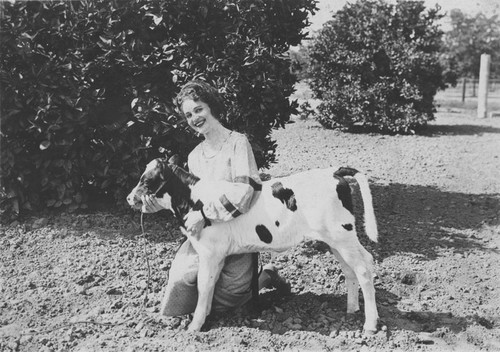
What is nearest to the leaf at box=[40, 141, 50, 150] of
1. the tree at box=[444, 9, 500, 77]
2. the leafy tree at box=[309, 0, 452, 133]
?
the leafy tree at box=[309, 0, 452, 133]

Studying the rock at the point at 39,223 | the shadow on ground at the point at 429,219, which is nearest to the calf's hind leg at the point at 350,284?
the shadow on ground at the point at 429,219

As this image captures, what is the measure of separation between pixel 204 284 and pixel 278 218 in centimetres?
77

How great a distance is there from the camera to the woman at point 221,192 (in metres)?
3.82

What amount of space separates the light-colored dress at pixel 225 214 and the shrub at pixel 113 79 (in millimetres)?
1805

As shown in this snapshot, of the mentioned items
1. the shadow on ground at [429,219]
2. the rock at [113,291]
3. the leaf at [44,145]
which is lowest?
the rock at [113,291]

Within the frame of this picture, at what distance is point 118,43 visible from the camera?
5715 millimetres

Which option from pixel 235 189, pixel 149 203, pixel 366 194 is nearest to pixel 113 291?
pixel 149 203

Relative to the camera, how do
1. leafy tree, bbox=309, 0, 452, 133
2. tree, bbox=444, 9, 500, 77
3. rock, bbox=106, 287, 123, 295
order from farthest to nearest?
tree, bbox=444, 9, 500, 77 < leafy tree, bbox=309, 0, 452, 133 < rock, bbox=106, 287, 123, 295

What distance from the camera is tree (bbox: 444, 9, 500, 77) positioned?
28.8 meters

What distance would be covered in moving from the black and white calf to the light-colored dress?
0.36 feet

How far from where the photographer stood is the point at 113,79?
600cm

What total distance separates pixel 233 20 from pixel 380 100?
8163 millimetres

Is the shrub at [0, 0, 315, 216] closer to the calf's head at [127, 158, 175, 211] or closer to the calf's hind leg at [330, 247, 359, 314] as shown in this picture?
the calf's head at [127, 158, 175, 211]

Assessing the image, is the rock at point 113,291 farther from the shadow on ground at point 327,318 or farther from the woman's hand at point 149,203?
the woman's hand at point 149,203
